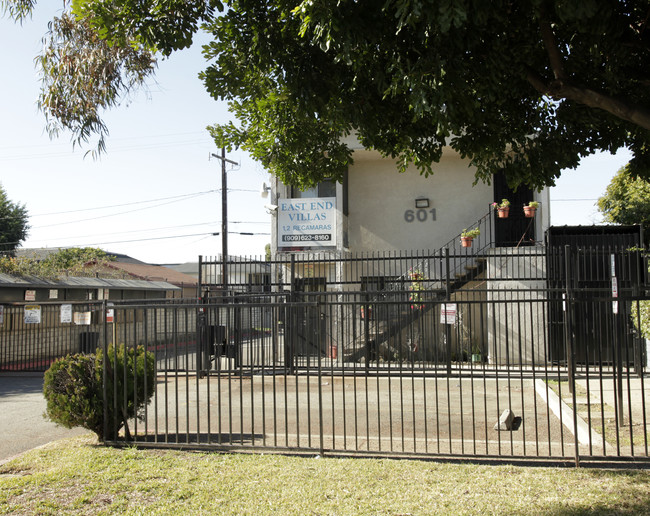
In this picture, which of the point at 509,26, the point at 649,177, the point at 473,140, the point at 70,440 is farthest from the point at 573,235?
the point at 70,440

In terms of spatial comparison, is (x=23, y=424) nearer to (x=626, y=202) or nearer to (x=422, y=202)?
(x=422, y=202)

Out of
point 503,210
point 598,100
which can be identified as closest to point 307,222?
point 503,210

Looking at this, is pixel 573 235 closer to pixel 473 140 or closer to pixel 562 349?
pixel 562 349

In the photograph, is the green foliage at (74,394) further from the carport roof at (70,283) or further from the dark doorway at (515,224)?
the dark doorway at (515,224)

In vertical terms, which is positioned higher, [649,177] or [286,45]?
[286,45]

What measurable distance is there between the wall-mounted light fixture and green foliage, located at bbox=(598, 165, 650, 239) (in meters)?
7.33

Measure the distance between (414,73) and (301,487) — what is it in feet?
12.9

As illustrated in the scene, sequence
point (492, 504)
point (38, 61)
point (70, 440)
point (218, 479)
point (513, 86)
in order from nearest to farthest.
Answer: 1. point (492, 504)
2. point (218, 479)
3. point (513, 86)
4. point (70, 440)
5. point (38, 61)

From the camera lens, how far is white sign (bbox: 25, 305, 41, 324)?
53.6 feet

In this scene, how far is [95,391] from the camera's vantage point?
737 cm

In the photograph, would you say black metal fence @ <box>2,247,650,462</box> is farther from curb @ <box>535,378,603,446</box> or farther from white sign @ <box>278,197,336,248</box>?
white sign @ <box>278,197,336,248</box>

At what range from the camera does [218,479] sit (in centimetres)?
571

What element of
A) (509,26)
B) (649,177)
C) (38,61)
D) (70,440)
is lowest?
(70,440)

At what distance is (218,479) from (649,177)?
6.10 meters
